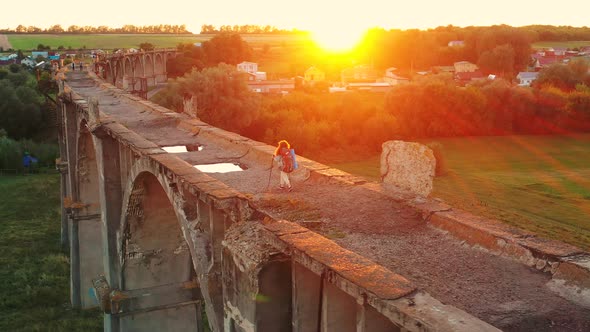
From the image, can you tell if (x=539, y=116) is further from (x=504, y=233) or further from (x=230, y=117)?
(x=504, y=233)

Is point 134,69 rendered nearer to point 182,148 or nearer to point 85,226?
point 85,226

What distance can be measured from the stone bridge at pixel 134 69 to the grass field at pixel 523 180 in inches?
660

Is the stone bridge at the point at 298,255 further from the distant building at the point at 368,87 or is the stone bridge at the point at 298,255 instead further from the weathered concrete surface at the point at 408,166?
the distant building at the point at 368,87

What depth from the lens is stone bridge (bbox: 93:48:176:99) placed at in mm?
39688

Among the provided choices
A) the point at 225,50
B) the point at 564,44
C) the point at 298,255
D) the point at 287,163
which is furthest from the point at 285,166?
the point at 564,44

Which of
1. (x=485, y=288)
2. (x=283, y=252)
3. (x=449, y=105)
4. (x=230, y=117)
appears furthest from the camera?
(x=449, y=105)

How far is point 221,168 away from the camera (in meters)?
12.8

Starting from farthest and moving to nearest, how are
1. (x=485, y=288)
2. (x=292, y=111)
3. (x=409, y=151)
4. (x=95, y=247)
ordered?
(x=292, y=111)
(x=95, y=247)
(x=409, y=151)
(x=485, y=288)

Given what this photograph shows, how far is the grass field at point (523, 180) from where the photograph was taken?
30.0 metres

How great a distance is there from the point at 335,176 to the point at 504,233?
13.2 feet

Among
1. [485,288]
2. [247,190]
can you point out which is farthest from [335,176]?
[485,288]

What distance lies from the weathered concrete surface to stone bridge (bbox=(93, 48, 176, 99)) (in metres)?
25.7

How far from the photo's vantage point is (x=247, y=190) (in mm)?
10883

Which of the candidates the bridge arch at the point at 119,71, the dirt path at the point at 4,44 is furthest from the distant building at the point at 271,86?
the dirt path at the point at 4,44
